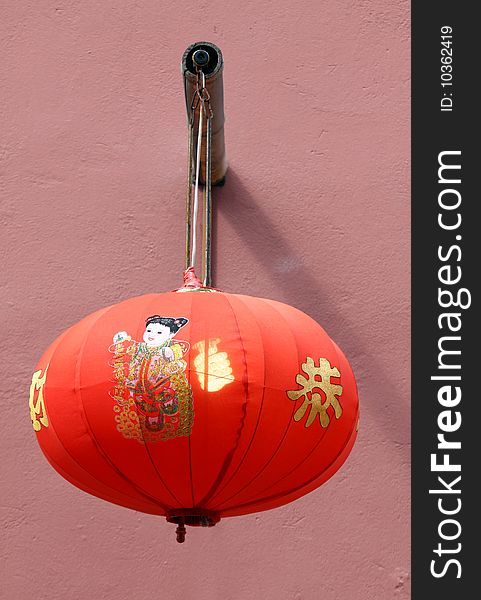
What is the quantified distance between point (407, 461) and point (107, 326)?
3.78 ft

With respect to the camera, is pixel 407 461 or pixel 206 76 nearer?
pixel 206 76

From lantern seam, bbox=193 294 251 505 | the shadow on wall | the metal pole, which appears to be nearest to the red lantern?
lantern seam, bbox=193 294 251 505

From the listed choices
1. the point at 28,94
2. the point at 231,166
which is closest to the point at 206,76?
the point at 231,166

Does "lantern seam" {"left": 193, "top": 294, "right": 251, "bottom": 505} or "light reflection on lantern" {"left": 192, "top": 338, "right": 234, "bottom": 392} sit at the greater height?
→ "light reflection on lantern" {"left": 192, "top": 338, "right": 234, "bottom": 392}

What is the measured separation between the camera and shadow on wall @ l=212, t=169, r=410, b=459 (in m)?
3.16

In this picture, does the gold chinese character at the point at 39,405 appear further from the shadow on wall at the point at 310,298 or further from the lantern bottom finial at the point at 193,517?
the shadow on wall at the point at 310,298

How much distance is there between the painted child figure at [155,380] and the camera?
Answer: 2.12m

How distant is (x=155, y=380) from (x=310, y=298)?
3.86ft

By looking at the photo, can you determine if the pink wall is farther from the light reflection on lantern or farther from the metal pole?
the light reflection on lantern

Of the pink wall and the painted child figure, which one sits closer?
A: the painted child figure

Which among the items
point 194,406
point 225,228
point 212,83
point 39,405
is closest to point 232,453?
point 194,406

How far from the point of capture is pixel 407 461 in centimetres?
312

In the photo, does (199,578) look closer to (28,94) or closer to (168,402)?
(168,402)

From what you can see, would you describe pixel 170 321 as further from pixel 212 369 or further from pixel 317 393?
pixel 317 393
